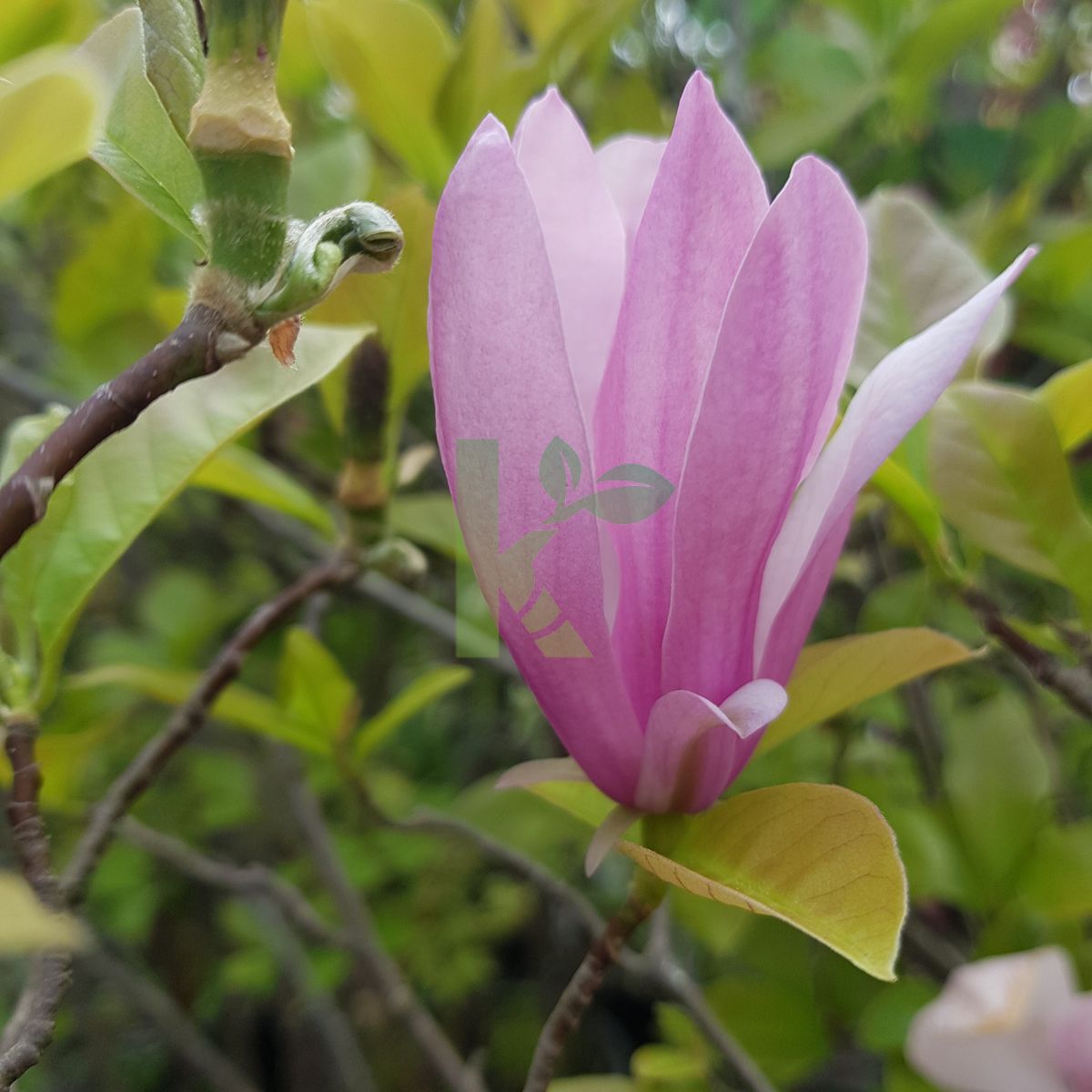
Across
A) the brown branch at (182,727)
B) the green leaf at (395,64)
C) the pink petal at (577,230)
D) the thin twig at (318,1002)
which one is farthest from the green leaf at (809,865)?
the thin twig at (318,1002)

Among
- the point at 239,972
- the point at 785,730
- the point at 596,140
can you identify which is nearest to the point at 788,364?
the point at 785,730

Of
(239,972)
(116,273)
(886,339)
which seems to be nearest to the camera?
(886,339)

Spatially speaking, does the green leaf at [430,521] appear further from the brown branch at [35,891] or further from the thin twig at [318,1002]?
the thin twig at [318,1002]

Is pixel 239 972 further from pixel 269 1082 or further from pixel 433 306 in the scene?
pixel 433 306

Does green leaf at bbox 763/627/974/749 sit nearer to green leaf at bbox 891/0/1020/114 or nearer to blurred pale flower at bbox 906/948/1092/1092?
blurred pale flower at bbox 906/948/1092/1092

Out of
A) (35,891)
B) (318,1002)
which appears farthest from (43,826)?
(318,1002)
